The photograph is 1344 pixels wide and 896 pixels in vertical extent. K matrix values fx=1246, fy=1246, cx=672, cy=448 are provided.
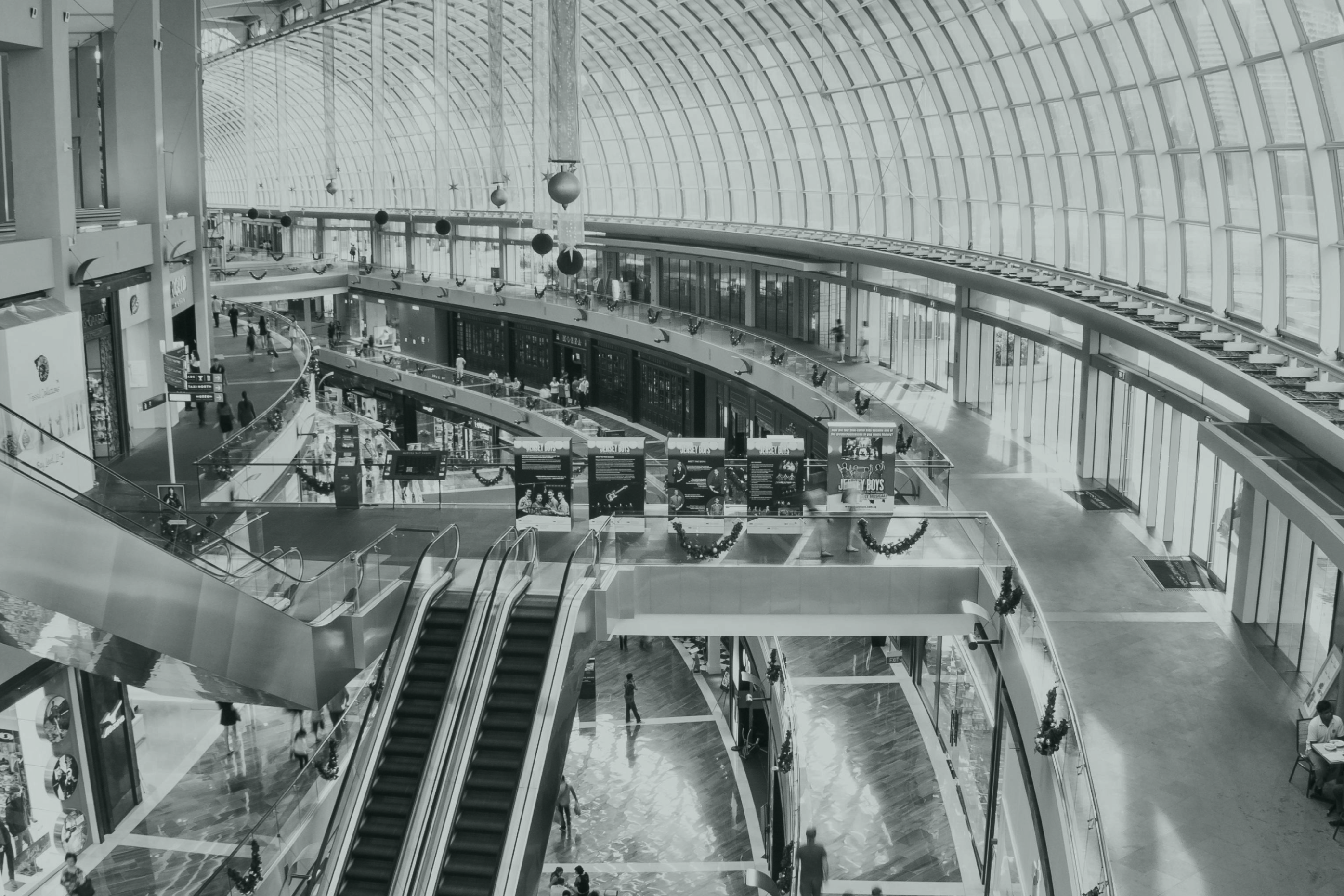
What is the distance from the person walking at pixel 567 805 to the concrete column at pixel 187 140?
17.8 m

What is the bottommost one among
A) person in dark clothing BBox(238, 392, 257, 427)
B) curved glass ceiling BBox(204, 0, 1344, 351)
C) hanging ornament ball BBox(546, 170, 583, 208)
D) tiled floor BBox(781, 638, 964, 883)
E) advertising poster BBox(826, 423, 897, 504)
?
tiled floor BBox(781, 638, 964, 883)

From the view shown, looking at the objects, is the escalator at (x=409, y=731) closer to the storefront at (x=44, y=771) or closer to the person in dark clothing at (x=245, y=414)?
the storefront at (x=44, y=771)

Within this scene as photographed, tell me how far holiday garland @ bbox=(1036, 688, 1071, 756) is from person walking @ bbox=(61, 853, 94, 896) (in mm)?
13325

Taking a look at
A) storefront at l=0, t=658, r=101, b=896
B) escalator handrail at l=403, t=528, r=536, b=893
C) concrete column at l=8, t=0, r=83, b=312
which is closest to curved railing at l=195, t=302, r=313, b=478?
concrete column at l=8, t=0, r=83, b=312

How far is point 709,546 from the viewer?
19.6m

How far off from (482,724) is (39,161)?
516 inches

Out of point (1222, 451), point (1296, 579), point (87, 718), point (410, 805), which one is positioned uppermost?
point (1222, 451)

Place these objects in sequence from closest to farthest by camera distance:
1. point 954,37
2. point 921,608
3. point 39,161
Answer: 1. point 921,608
2. point 39,161
3. point 954,37

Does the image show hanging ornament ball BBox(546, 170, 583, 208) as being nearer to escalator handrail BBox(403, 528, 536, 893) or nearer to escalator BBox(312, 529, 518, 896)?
escalator BBox(312, 529, 518, 896)

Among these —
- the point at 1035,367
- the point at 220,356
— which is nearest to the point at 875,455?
the point at 1035,367

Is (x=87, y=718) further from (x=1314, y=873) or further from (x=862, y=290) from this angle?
(x=862, y=290)

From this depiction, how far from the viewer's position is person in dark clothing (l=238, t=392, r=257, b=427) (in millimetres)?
30047

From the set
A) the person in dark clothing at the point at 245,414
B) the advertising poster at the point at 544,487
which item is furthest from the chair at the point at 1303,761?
the person in dark clothing at the point at 245,414

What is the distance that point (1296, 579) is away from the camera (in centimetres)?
1719
